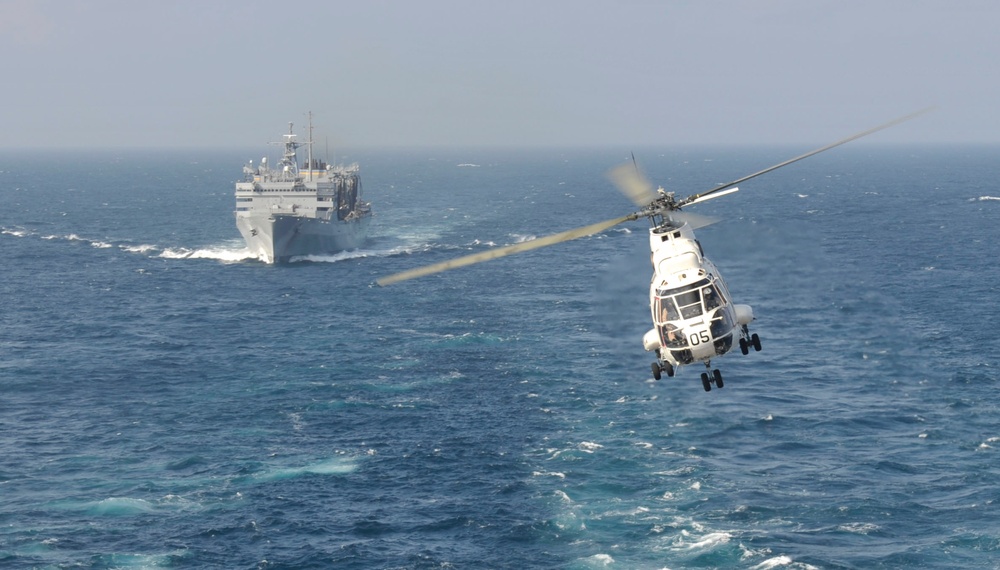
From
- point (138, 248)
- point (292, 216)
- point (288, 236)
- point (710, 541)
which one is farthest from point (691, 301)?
point (138, 248)

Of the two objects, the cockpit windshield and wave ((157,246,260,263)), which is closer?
the cockpit windshield

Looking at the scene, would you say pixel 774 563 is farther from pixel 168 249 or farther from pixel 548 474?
pixel 168 249

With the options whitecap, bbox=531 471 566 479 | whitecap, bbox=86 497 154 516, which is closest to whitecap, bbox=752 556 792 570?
whitecap, bbox=531 471 566 479

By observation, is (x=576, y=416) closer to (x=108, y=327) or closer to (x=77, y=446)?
(x=77, y=446)

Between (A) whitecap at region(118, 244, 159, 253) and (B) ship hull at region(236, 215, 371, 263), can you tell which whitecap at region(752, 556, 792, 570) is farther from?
(A) whitecap at region(118, 244, 159, 253)

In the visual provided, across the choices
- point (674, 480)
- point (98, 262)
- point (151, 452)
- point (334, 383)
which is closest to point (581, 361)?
point (334, 383)

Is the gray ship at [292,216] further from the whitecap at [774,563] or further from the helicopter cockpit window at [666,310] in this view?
the helicopter cockpit window at [666,310]

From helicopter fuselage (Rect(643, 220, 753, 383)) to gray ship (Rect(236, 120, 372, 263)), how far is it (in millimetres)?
111997

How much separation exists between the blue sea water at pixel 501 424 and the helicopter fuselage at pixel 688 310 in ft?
25.2

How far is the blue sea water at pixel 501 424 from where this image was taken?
56.8 meters

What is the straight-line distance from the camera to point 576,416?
249 ft

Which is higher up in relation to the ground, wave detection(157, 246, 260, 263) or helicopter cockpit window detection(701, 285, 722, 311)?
helicopter cockpit window detection(701, 285, 722, 311)

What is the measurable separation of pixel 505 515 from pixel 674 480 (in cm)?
1114

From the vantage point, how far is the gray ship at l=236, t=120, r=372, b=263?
146 meters
